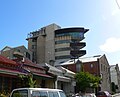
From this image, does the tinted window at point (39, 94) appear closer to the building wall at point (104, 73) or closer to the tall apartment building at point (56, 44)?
the building wall at point (104, 73)

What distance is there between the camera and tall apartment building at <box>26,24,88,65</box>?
99.4 m

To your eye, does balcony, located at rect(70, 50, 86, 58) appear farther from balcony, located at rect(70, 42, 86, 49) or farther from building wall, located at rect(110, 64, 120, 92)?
building wall, located at rect(110, 64, 120, 92)

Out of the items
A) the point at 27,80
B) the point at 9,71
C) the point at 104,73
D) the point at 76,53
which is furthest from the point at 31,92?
the point at 76,53

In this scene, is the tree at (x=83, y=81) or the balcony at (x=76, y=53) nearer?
the tree at (x=83, y=81)

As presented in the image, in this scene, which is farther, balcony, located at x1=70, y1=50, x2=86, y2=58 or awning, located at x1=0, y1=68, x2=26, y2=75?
balcony, located at x1=70, y1=50, x2=86, y2=58

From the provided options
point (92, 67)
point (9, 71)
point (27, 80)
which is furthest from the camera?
point (92, 67)

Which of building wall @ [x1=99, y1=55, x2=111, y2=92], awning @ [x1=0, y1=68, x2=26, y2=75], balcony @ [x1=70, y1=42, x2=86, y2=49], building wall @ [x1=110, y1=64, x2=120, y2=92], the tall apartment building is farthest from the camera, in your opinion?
balcony @ [x1=70, y1=42, x2=86, y2=49]

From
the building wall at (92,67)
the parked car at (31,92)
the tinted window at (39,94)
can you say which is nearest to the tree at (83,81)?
the building wall at (92,67)

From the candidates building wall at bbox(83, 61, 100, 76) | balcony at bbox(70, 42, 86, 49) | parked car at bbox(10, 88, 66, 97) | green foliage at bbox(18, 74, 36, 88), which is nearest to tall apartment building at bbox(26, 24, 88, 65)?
balcony at bbox(70, 42, 86, 49)

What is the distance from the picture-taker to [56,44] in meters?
101

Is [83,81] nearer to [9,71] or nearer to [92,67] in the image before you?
[92,67]

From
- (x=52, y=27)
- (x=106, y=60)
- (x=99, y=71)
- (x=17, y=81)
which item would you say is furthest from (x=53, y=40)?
(x=17, y=81)

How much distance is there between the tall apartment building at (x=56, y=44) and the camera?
9938 centimetres

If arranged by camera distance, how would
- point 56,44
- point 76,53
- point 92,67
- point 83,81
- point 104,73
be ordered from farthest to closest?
point 56,44
point 76,53
point 104,73
point 92,67
point 83,81
